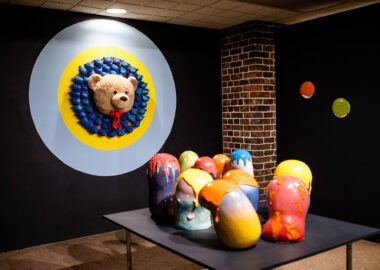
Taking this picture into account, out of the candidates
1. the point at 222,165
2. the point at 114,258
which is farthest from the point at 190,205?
the point at 114,258

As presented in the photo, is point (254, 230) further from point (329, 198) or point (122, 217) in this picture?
point (329, 198)

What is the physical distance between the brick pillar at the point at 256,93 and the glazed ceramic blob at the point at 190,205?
251 cm

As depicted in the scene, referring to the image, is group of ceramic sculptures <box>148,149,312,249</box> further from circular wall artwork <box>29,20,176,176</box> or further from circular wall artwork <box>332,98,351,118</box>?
circular wall artwork <box>332,98,351,118</box>

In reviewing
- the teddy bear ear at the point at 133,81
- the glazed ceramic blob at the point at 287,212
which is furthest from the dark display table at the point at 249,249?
the teddy bear ear at the point at 133,81

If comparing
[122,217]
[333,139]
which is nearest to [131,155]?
[122,217]

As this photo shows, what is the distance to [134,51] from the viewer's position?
4.13 metres

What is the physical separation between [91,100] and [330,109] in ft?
8.25

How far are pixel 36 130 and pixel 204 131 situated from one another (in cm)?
202

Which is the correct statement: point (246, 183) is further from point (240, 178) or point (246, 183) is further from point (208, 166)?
point (208, 166)

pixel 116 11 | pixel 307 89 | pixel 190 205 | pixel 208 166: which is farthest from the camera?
pixel 307 89

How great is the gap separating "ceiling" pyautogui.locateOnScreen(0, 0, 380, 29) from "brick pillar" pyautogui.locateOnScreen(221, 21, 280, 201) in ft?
0.71

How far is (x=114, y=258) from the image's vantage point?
3.34 meters

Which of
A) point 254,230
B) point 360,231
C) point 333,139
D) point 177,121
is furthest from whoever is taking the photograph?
point 177,121

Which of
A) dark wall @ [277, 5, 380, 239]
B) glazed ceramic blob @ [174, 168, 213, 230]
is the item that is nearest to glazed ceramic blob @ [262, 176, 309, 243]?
glazed ceramic blob @ [174, 168, 213, 230]
